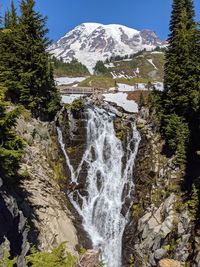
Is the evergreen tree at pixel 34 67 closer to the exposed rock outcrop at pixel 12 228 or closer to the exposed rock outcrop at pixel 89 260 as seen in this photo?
the exposed rock outcrop at pixel 12 228

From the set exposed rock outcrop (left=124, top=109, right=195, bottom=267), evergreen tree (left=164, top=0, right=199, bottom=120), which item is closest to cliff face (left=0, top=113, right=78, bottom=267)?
exposed rock outcrop (left=124, top=109, right=195, bottom=267)

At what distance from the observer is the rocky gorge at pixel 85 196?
95.1 ft

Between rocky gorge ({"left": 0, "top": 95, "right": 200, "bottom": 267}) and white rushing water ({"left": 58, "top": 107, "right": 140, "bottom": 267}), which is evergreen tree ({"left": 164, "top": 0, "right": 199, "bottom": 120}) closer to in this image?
rocky gorge ({"left": 0, "top": 95, "right": 200, "bottom": 267})

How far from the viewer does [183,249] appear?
29.4 meters

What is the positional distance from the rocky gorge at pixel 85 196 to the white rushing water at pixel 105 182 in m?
0.24

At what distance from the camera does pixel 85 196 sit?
35875mm

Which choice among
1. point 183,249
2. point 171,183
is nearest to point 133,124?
point 171,183

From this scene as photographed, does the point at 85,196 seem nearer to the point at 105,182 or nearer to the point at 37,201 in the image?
the point at 105,182

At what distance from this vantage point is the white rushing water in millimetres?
33500

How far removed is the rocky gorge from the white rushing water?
245 millimetres

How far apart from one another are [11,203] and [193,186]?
1505 centimetres

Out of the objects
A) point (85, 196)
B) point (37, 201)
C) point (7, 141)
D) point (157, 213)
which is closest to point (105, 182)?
point (85, 196)

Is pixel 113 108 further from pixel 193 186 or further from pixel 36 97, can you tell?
pixel 193 186

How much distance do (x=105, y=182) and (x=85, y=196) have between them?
251 cm
